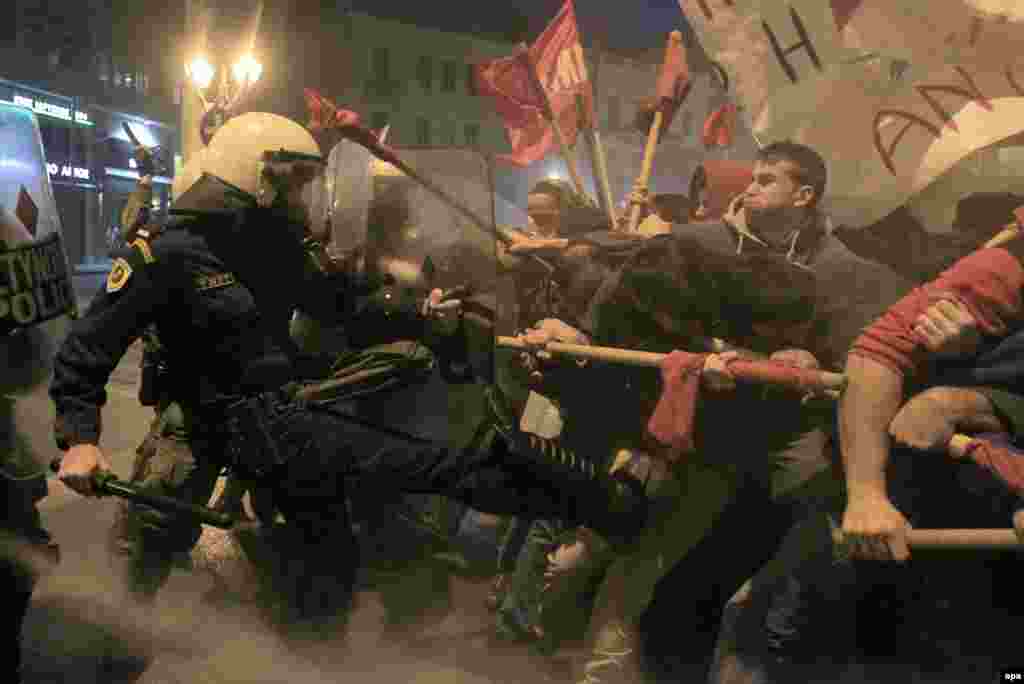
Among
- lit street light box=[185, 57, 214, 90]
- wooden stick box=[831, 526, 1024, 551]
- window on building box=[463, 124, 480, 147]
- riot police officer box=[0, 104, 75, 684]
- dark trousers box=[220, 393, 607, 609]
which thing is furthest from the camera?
lit street light box=[185, 57, 214, 90]

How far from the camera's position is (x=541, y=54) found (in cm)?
324

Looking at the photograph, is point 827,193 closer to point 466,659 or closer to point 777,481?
point 777,481

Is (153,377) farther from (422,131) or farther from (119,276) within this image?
(422,131)

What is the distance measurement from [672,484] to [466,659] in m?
1.11

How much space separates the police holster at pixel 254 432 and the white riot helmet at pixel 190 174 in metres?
0.70

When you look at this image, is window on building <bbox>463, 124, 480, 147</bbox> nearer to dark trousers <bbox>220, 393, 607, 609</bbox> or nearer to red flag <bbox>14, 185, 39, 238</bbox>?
dark trousers <bbox>220, 393, 607, 609</bbox>

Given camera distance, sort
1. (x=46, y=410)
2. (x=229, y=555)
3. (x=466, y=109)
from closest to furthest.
A: (x=46, y=410) < (x=466, y=109) < (x=229, y=555)

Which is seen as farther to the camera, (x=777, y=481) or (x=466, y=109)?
(x=466, y=109)

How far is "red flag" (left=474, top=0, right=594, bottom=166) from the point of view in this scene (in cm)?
321

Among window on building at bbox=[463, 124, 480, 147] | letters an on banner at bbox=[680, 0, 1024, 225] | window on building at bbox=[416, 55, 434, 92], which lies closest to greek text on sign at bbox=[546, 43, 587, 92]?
window on building at bbox=[463, 124, 480, 147]

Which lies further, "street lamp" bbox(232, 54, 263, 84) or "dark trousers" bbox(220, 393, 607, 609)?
"street lamp" bbox(232, 54, 263, 84)

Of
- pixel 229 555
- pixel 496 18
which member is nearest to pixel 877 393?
pixel 496 18

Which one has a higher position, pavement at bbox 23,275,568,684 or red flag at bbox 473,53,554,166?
red flag at bbox 473,53,554,166

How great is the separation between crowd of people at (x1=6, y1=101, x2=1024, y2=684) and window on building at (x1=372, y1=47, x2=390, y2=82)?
20.4 inches
